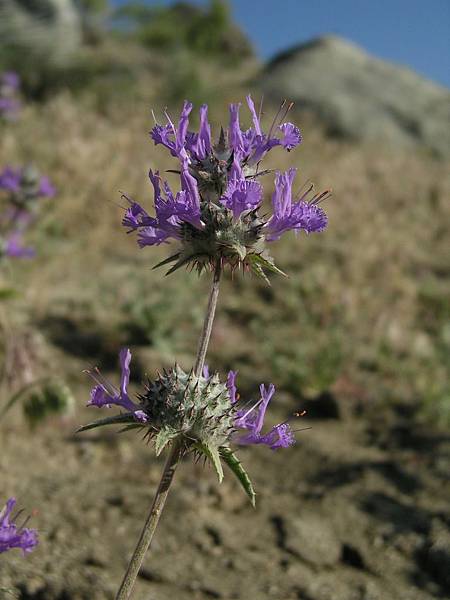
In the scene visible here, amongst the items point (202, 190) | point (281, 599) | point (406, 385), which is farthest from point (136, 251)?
point (202, 190)

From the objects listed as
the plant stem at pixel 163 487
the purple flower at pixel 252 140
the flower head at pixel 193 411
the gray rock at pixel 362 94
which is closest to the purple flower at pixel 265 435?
the flower head at pixel 193 411

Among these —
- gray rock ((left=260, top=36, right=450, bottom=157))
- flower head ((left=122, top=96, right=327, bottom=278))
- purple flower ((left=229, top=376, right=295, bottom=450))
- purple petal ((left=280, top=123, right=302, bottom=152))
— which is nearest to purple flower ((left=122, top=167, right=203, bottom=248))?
flower head ((left=122, top=96, right=327, bottom=278))

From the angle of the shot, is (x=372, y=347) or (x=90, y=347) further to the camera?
(x=372, y=347)

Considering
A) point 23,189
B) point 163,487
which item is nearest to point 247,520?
point 163,487

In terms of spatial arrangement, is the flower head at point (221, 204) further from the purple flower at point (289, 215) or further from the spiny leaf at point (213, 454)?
the spiny leaf at point (213, 454)

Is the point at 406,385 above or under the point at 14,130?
under

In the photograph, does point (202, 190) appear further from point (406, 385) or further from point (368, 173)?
point (368, 173)

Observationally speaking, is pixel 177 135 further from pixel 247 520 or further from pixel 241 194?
pixel 247 520
